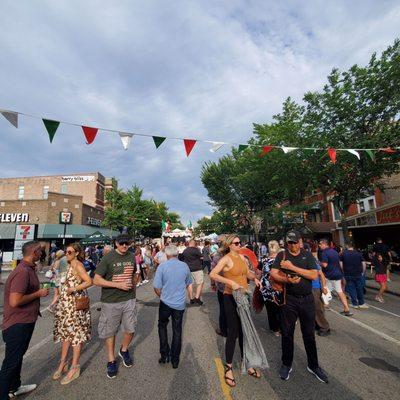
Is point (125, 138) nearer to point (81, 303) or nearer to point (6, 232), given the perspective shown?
point (81, 303)

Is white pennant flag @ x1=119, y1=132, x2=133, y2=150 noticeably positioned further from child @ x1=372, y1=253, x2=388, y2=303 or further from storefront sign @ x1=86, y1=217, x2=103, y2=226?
storefront sign @ x1=86, y1=217, x2=103, y2=226

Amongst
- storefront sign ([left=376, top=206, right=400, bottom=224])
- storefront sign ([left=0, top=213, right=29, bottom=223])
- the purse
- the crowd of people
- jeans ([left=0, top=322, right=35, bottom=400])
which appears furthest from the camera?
storefront sign ([left=0, top=213, right=29, bottom=223])

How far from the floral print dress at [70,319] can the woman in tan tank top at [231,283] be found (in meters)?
1.97

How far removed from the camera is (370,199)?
76.2 ft

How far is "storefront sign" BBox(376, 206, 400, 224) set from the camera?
53.9 feet

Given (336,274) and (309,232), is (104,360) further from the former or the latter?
(309,232)

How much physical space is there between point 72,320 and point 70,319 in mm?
31

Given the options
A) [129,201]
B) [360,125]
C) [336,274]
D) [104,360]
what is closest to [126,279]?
[104,360]

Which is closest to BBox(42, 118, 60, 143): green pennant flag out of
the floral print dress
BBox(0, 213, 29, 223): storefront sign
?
the floral print dress

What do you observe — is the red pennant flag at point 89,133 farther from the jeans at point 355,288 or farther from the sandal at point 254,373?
the jeans at point 355,288

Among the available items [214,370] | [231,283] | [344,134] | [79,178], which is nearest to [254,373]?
[214,370]

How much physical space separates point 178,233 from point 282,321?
3073cm

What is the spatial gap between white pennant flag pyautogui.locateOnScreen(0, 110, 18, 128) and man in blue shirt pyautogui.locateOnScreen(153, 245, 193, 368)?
6.06 meters

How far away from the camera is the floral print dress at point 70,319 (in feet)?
13.2
